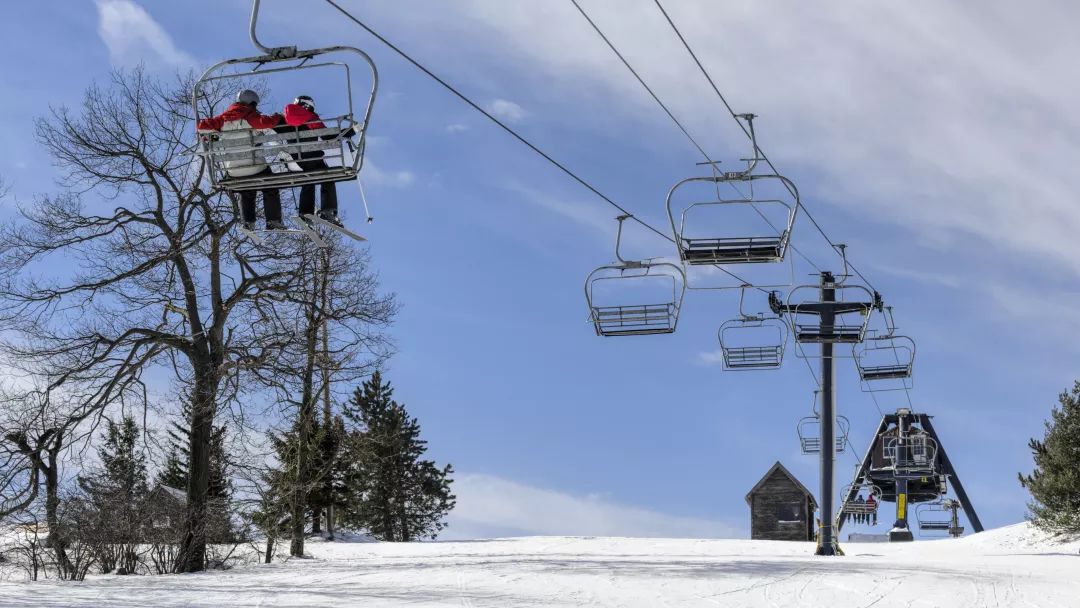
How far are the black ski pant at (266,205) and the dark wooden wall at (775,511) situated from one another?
1348 inches

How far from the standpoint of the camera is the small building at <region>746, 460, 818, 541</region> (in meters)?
44.3

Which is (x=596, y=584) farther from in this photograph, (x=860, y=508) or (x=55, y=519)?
(x=860, y=508)

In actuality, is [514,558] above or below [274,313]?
below

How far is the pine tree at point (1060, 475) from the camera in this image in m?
29.1

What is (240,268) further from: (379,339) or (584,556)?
(584,556)

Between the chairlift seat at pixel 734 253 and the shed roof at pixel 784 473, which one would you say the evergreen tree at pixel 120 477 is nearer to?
the chairlift seat at pixel 734 253

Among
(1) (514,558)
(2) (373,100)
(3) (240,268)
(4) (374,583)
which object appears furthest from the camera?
(3) (240,268)

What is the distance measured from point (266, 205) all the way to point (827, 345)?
14.3 metres

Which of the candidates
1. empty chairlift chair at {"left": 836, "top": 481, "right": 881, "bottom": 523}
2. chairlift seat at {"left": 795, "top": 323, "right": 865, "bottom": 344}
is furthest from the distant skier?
chairlift seat at {"left": 795, "top": 323, "right": 865, "bottom": 344}

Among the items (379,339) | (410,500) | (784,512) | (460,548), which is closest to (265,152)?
(379,339)

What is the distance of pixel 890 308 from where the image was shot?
24812mm

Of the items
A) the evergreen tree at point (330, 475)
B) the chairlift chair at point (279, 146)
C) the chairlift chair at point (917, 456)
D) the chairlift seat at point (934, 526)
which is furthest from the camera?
the chairlift seat at point (934, 526)

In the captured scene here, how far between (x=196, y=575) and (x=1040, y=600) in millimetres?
13651

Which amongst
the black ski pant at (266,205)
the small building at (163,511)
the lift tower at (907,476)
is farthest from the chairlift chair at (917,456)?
the black ski pant at (266,205)
